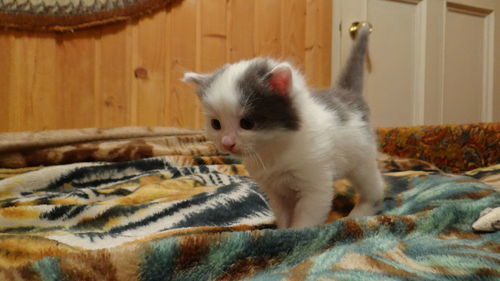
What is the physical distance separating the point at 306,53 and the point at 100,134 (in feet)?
4.42

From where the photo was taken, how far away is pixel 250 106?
83 cm

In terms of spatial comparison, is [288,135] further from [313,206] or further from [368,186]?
[368,186]

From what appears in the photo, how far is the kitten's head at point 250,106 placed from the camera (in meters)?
0.83

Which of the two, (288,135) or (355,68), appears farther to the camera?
(355,68)

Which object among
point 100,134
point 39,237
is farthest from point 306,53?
point 39,237

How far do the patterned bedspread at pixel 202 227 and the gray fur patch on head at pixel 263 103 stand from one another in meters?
0.24

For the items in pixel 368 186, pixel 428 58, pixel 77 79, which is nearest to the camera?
pixel 368 186

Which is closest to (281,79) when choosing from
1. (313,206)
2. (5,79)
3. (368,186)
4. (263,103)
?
(263,103)

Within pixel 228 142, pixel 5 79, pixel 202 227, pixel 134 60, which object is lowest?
pixel 202 227

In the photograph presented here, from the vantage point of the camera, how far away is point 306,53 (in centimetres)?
246

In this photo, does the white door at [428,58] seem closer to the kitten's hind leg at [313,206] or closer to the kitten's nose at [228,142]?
the kitten's hind leg at [313,206]

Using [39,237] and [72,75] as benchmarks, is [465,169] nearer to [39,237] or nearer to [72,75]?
[39,237]

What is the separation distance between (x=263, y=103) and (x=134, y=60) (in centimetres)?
151

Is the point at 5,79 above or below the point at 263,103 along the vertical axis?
above
